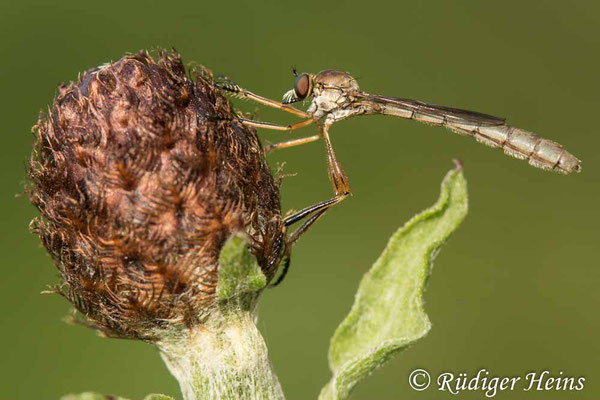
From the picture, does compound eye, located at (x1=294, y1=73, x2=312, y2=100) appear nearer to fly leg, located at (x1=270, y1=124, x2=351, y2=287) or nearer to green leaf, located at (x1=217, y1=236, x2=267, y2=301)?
fly leg, located at (x1=270, y1=124, x2=351, y2=287)

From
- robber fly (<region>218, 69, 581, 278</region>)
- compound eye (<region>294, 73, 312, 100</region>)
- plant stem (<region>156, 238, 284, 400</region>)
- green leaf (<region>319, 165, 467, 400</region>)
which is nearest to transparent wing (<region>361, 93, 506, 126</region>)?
robber fly (<region>218, 69, 581, 278</region>)

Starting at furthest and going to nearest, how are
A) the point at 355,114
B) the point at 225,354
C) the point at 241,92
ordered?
the point at 355,114 < the point at 241,92 < the point at 225,354

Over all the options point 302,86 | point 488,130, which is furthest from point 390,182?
point 302,86

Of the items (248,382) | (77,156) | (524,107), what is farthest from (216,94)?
(524,107)

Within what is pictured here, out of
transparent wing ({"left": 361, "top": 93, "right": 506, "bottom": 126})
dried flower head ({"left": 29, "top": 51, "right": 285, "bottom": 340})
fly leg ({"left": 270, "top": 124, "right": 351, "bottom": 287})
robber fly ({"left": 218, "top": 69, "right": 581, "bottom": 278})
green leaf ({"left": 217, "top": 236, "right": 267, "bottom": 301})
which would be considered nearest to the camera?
green leaf ({"left": 217, "top": 236, "right": 267, "bottom": 301})

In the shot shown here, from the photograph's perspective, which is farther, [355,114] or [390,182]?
[390,182]

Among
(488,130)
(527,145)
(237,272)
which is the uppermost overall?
(488,130)

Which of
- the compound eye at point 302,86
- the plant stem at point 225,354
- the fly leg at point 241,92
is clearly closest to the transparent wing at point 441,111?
the compound eye at point 302,86

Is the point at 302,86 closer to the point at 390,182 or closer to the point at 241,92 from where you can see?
the point at 241,92
